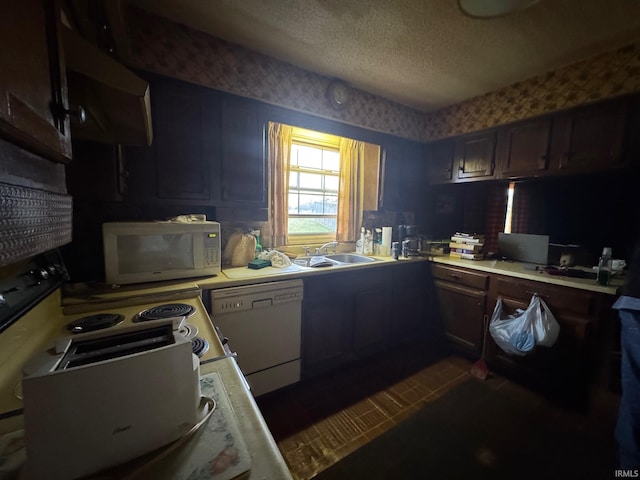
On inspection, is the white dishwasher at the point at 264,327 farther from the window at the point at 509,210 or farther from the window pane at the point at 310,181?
the window at the point at 509,210

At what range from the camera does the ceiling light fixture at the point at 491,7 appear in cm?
133

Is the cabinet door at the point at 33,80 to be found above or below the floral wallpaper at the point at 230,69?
below

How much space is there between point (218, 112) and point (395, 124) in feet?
5.96

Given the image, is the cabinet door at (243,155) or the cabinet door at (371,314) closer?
the cabinet door at (243,155)

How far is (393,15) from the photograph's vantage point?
151 cm

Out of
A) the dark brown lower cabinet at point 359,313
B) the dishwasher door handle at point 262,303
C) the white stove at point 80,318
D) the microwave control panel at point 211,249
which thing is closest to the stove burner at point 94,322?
the white stove at point 80,318

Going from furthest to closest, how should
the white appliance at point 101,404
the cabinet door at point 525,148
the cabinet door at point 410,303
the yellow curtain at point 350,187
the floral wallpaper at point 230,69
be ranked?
the yellow curtain at point 350,187 < the cabinet door at point 410,303 < the cabinet door at point 525,148 < the floral wallpaper at point 230,69 < the white appliance at point 101,404

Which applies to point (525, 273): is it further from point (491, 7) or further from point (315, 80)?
point (315, 80)

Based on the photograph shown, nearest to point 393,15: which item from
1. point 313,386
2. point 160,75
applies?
point 160,75

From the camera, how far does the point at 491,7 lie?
1.38 metres

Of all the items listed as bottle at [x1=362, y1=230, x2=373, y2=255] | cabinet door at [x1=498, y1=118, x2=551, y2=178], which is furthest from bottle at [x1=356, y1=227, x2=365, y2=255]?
cabinet door at [x1=498, y1=118, x2=551, y2=178]

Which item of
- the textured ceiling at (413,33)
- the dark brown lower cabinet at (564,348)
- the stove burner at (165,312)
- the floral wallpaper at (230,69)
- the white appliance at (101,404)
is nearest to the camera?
the white appliance at (101,404)

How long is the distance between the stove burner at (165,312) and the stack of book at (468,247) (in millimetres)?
2413

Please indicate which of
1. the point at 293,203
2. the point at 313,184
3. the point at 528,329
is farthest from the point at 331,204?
the point at 528,329
